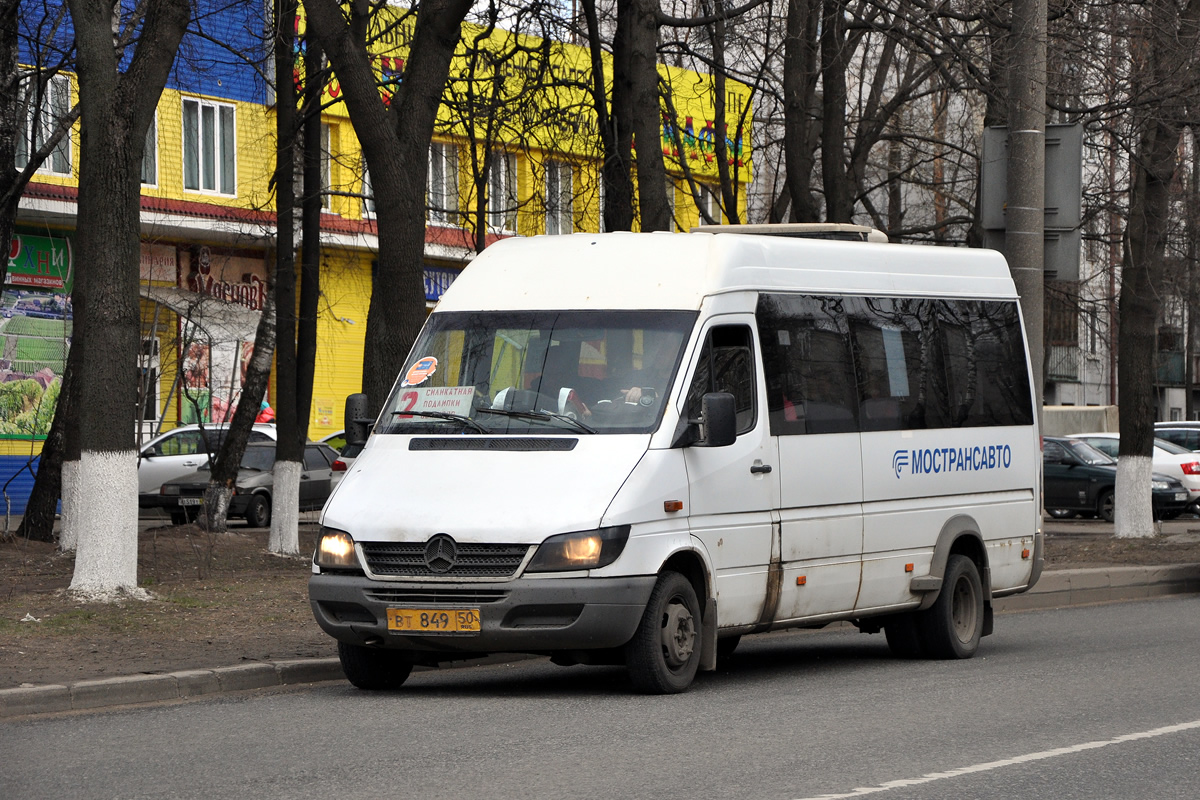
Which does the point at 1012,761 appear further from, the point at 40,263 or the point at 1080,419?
the point at 1080,419

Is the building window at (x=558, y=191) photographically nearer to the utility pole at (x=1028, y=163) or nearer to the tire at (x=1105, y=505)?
the utility pole at (x=1028, y=163)

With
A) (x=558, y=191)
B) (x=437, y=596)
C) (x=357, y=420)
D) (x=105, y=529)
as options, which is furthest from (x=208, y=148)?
(x=437, y=596)

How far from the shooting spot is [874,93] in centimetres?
2684

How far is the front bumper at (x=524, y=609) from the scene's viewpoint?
9.15m

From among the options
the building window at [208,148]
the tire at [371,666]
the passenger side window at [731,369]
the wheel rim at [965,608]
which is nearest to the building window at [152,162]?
the building window at [208,148]

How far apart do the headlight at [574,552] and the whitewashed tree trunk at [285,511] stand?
11.9 meters

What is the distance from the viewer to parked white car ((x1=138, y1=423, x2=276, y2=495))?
96.9ft

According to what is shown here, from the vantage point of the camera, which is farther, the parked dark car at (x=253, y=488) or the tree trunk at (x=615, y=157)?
the parked dark car at (x=253, y=488)

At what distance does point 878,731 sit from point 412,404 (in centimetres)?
351

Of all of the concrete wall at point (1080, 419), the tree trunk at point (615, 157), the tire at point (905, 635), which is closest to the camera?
the tire at point (905, 635)

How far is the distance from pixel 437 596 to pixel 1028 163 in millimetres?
8341

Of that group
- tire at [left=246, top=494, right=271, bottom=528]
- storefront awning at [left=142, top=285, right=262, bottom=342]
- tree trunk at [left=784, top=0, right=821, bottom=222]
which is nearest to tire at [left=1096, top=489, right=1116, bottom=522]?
tree trunk at [left=784, top=0, right=821, bottom=222]

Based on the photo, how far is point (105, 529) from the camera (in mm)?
12945

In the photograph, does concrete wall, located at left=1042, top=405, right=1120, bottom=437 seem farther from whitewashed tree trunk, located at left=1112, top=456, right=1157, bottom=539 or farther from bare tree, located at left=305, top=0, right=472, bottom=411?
bare tree, located at left=305, top=0, right=472, bottom=411
